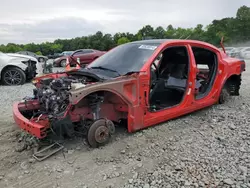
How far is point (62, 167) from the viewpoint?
3598 millimetres

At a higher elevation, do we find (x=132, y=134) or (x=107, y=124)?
(x=107, y=124)

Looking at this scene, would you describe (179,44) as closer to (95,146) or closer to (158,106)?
(158,106)

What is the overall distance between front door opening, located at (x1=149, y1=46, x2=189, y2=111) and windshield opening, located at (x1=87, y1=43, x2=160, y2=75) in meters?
0.36

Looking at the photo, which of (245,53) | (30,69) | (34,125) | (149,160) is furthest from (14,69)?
(245,53)

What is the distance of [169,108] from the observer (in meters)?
4.87

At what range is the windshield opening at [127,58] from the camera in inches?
181

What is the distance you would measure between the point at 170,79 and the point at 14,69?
695 centimetres

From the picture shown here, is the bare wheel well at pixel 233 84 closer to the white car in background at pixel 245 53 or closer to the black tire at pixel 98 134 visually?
the black tire at pixel 98 134

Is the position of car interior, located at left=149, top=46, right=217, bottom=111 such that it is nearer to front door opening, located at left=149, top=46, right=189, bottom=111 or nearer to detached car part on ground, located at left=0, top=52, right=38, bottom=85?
front door opening, located at left=149, top=46, right=189, bottom=111

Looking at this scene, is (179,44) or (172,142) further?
(179,44)

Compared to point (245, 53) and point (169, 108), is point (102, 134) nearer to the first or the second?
point (169, 108)

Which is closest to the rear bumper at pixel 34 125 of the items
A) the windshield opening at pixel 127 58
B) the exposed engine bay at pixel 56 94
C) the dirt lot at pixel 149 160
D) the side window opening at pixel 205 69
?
the exposed engine bay at pixel 56 94

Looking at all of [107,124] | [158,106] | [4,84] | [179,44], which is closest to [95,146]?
[107,124]

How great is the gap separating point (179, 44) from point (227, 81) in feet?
6.07
